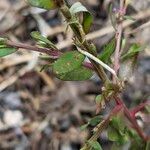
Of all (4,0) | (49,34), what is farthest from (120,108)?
(4,0)

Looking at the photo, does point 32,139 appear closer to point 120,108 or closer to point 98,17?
point 98,17

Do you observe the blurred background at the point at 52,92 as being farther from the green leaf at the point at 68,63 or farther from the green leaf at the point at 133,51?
the green leaf at the point at 68,63

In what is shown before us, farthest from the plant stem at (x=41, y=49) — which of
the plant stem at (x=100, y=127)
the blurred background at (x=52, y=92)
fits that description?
the blurred background at (x=52, y=92)

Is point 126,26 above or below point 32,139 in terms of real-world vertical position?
above

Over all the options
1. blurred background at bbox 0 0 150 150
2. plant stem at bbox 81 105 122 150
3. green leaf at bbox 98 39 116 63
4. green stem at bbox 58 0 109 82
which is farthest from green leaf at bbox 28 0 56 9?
blurred background at bbox 0 0 150 150

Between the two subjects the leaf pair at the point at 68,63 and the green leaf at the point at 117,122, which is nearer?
the leaf pair at the point at 68,63

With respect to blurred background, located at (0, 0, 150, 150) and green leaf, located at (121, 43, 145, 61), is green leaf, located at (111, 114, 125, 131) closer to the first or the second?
green leaf, located at (121, 43, 145, 61)
